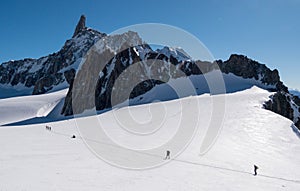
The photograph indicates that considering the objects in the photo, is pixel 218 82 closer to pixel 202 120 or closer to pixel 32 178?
pixel 202 120

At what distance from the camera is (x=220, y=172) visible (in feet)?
43.8

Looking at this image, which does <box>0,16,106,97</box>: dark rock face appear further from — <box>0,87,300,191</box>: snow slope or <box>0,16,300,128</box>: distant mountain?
<box>0,87,300,191</box>: snow slope

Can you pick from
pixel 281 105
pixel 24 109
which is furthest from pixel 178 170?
pixel 24 109

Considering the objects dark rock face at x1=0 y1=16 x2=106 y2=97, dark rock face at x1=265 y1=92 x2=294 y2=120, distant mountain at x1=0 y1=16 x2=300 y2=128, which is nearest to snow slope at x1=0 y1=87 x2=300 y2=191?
dark rock face at x1=265 y1=92 x2=294 y2=120

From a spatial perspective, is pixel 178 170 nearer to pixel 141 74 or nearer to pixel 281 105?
pixel 281 105

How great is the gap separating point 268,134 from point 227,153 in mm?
11047

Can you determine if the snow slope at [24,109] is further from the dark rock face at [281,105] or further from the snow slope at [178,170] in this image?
the dark rock face at [281,105]

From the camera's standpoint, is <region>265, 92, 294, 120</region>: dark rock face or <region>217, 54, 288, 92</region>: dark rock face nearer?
Result: <region>265, 92, 294, 120</region>: dark rock face

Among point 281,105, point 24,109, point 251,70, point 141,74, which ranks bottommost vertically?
point 24,109

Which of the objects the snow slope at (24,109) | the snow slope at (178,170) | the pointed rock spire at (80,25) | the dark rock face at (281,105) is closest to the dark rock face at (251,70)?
the dark rock face at (281,105)

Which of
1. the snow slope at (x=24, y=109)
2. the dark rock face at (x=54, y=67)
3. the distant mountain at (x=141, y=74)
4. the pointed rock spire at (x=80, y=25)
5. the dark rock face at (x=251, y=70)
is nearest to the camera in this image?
the snow slope at (x=24, y=109)

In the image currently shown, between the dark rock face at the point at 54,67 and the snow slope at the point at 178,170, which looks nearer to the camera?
the snow slope at the point at 178,170

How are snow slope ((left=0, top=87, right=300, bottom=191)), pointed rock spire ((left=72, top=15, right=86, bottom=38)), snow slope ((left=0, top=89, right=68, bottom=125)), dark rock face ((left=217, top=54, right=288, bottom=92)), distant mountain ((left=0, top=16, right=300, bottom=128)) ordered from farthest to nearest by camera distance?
pointed rock spire ((left=72, top=15, right=86, bottom=38))
dark rock face ((left=217, top=54, right=288, bottom=92))
distant mountain ((left=0, top=16, right=300, bottom=128))
snow slope ((left=0, top=89, right=68, bottom=125))
snow slope ((left=0, top=87, right=300, bottom=191))

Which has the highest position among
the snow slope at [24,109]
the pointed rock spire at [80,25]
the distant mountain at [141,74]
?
the pointed rock spire at [80,25]
